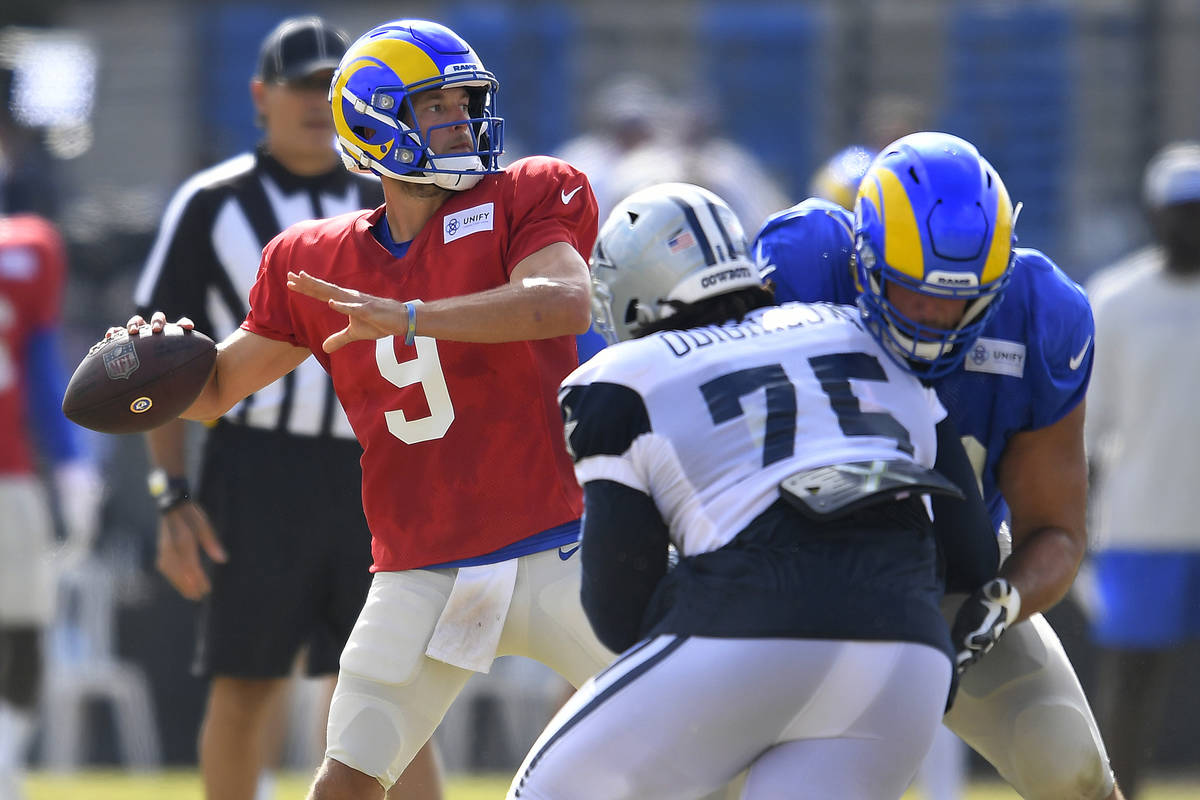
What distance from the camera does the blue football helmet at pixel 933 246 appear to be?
2.79 m

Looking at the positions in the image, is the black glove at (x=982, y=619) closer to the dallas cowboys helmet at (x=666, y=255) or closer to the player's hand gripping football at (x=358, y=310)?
the dallas cowboys helmet at (x=666, y=255)

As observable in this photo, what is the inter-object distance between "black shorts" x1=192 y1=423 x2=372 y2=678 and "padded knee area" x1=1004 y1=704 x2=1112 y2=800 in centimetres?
184

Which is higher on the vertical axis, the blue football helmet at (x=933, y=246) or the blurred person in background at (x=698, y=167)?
the blue football helmet at (x=933, y=246)

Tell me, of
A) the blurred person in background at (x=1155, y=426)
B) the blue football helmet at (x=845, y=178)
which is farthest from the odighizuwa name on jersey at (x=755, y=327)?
the blue football helmet at (x=845, y=178)

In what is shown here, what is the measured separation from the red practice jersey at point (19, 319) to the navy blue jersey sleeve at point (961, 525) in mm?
4045

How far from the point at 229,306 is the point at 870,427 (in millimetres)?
2353

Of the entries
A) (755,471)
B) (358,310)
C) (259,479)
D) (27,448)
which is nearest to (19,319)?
(27,448)

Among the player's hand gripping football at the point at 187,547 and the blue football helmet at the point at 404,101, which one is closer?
the blue football helmet at the point at 404,101

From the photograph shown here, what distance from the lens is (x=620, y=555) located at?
2.67m

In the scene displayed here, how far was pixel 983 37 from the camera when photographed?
1172 centimetres

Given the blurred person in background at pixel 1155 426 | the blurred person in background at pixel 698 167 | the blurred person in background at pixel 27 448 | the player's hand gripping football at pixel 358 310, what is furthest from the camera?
the blurred person in background at pixel 698 167

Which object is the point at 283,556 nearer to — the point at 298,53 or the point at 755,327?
the point at 298,53

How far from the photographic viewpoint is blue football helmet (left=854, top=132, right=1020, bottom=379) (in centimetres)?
279

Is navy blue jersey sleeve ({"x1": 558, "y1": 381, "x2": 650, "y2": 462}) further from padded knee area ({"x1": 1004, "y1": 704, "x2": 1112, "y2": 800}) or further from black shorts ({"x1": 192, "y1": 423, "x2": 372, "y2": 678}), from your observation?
black shorts ({"x1": 192, "y1": 423, "x2": 372, "y2": 678})
